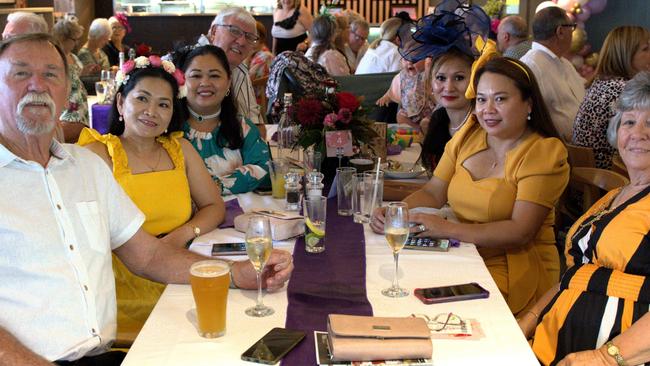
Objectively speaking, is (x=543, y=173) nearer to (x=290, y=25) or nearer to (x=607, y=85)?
(x=607, y=85)

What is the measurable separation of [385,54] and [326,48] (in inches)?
23.5

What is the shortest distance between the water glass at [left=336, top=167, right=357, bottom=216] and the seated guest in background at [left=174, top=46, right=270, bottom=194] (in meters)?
0.51

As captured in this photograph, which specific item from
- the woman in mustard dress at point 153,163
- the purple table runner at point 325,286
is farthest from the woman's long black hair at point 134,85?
the purple table runner at point 325,286

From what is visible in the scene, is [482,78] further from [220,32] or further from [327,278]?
[220,32]

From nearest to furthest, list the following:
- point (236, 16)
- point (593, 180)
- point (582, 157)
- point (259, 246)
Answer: point (259, 246) → point (593, 180) → point (582, 157) → point (236, 16)

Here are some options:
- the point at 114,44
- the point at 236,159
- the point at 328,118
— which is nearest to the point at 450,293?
the point at 328,118

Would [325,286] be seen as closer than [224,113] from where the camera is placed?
Yes

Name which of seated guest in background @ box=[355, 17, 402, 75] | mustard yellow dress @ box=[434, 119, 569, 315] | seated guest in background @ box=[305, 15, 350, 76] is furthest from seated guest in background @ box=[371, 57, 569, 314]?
seated guest in background @ box=[355, 17, 402, 75]

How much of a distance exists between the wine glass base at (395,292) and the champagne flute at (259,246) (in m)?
0.30

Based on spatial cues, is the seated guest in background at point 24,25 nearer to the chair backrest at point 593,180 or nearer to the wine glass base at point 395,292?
the chair backrest at point 593,180

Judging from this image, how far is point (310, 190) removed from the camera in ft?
8.19

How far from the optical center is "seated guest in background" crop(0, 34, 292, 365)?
164cm

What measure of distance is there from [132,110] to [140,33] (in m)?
9.11

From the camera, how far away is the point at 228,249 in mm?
2078
